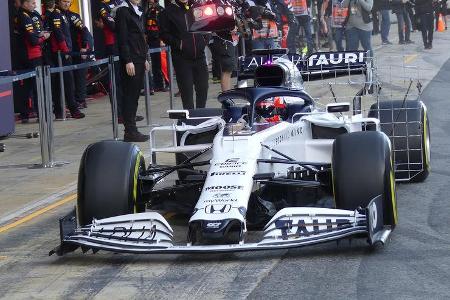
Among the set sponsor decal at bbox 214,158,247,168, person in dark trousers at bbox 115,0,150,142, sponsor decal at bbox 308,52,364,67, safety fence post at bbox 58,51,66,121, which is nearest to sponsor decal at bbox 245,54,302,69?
sponsor decal at bbox 308,52,364,67

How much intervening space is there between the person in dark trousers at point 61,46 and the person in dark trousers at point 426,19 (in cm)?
1312

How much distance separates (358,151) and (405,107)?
107 inches

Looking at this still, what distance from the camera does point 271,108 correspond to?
1027cm

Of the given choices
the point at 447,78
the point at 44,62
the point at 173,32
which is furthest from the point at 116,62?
the point at 447,78

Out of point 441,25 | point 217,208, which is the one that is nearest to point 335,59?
point 217,208

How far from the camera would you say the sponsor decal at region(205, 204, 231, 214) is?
8.15 meters

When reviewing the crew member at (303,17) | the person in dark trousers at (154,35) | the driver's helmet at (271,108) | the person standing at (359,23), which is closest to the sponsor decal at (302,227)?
the driver's helmet at (271,108)

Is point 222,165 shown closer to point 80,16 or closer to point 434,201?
point 434,201

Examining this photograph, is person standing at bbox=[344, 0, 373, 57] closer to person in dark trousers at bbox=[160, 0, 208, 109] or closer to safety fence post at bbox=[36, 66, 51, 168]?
person in dark trousers at bbox=[160, 0, 208, 109]

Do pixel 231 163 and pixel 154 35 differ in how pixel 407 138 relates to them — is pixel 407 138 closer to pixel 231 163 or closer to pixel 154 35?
pixel 231 163

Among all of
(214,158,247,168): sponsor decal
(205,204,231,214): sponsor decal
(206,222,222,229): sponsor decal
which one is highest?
(214,158,247,168): sponsor decal

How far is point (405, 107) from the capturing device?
36.6 ft

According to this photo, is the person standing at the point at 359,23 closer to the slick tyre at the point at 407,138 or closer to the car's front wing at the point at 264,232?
the slick tyre at the point at 407,138

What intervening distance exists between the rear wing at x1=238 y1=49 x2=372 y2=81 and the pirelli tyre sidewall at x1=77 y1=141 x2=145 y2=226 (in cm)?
298
